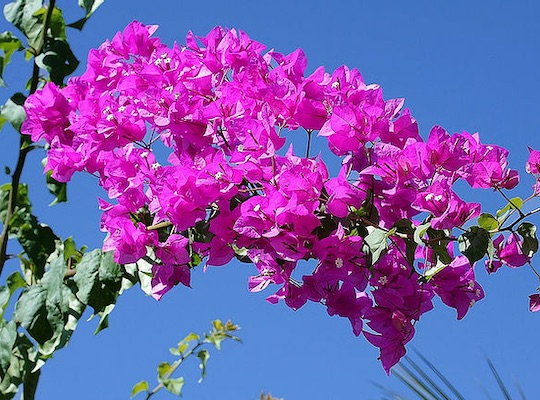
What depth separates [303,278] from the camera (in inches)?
43.0

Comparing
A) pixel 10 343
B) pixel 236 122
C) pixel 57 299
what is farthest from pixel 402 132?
pixel 10 343

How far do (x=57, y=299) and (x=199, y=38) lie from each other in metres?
0.46

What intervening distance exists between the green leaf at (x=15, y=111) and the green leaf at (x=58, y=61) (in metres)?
0.08

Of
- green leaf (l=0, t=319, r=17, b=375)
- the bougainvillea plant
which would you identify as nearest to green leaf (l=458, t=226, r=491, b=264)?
the bougainvillea plant

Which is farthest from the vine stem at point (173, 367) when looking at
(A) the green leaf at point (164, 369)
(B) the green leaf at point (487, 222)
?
(B) the green leaf at point (487, 222)

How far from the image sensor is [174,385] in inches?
91.3

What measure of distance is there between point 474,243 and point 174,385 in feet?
4.80

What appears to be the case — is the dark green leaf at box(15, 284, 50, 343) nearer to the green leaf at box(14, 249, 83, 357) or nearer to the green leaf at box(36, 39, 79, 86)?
the green leaf at box(14, 249, 83, 357)

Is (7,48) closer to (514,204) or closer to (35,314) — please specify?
(35,314)

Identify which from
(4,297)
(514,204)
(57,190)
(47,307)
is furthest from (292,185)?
(57,190)

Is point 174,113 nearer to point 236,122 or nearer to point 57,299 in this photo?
point 236,122

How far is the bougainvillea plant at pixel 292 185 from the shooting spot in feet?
3.30

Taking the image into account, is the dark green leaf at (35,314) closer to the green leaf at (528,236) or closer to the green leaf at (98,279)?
the green leaf at (98,279)

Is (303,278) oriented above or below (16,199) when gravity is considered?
below
